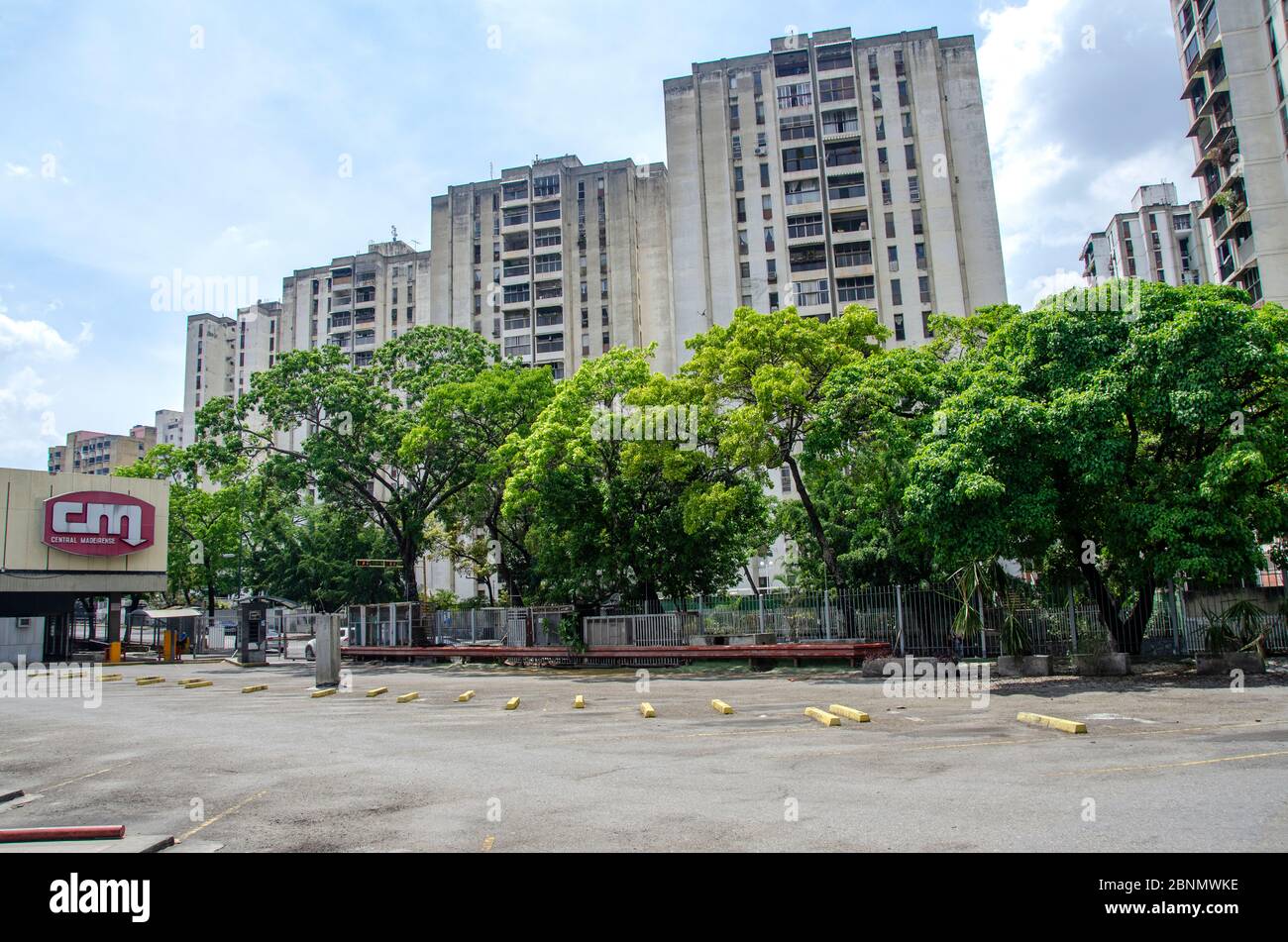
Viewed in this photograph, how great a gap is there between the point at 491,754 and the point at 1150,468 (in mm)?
16217

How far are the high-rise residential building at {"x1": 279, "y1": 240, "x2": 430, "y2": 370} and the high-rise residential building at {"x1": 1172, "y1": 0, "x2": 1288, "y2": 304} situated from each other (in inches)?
2739

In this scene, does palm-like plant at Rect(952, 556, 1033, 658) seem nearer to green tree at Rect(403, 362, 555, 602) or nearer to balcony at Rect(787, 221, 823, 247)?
green tree at Rect(403, 362, 555, 602)

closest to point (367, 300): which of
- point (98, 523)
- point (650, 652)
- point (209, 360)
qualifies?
point (209, 360)

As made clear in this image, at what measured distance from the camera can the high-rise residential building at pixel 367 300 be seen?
3698 inches

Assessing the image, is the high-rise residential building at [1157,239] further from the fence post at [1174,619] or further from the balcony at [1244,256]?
the fence post at [1174,619]

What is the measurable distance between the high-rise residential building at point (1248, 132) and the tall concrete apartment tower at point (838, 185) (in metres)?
14.4

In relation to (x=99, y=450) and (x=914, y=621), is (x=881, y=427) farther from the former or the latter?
(x=99, y=450)

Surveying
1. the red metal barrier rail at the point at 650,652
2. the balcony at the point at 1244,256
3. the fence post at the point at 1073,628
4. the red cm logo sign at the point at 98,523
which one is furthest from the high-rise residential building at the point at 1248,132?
the red cm logo sign at the point at 98,523

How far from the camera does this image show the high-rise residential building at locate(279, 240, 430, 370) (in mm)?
93938

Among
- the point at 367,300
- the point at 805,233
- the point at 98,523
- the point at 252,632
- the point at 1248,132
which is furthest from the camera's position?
the point at 367,300

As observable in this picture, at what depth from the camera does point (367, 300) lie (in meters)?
94.9

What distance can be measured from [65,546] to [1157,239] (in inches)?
4065

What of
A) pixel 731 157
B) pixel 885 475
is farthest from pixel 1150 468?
pixel 731 157

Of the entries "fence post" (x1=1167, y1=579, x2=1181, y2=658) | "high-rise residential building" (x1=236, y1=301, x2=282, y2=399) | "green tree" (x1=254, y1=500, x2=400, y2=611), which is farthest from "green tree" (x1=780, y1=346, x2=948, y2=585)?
"high-rise residential building" (x1=236, y1=301, x2=282, y2=399)
